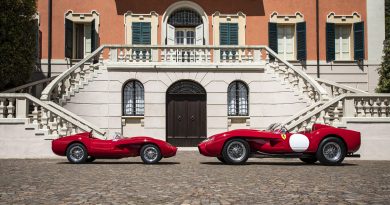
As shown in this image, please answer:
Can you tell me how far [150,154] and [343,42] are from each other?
1608cm

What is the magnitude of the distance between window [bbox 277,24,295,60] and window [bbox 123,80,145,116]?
8.05 metres

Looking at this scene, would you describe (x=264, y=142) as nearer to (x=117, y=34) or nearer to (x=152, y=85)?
(x=152, y=85)

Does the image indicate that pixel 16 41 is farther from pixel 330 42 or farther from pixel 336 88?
pixel 330 42

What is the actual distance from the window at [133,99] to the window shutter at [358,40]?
11.2 meters

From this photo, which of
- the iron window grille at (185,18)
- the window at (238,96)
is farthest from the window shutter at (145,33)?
the window at (238,96)

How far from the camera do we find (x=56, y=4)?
2397 centimetres

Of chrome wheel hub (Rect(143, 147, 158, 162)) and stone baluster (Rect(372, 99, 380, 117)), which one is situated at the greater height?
stone baluster (Rect(372, 99, 380, 117))

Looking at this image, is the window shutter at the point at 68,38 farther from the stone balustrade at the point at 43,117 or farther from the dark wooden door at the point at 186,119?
the stone balustrade at the point at 43,117

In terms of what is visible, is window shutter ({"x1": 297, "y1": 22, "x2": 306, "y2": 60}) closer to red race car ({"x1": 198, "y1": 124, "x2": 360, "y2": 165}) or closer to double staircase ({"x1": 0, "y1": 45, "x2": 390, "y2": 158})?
double staircase ({"x1": 0, "y1": 45, "x2": 390, "y2": 158})

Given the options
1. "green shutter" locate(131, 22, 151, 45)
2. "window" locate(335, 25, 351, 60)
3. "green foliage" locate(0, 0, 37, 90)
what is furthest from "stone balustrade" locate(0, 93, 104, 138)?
"window" locate(335, 25, 351, 60)

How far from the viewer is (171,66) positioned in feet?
68.3

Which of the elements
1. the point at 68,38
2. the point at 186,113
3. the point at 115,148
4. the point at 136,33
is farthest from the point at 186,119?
Answer: the point at 115,148

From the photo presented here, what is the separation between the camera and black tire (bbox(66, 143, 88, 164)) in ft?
41.0

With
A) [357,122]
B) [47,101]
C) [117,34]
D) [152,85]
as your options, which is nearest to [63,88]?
[47,101]
